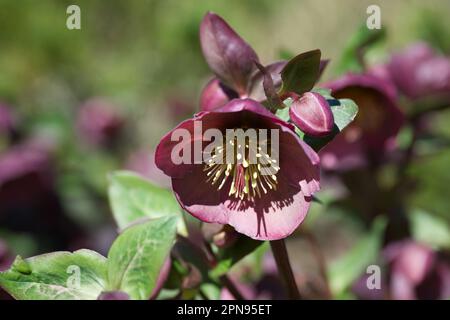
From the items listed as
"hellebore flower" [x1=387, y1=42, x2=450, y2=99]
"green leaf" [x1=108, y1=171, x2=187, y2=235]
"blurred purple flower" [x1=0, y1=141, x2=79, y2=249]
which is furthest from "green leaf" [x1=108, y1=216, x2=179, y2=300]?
"blurred purple flower" [x1=0, y1=141, x2=79, y2=249]

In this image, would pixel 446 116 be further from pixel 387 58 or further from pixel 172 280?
pixel 172 280

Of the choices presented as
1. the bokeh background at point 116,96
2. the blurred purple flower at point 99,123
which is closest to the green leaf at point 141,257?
the bokeh background at point 116,96

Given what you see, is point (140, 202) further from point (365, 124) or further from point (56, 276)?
point (365, 124)

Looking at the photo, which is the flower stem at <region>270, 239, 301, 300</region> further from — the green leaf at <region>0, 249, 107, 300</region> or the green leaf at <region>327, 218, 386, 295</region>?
the green leaf at <region>327, 218, 386, 295</region>

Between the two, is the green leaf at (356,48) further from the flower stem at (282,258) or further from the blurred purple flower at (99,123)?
the blurred purple flower at (99,123)

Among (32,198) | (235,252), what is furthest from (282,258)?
(32,198)

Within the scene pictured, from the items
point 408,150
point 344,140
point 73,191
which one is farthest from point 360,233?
point 73,191
